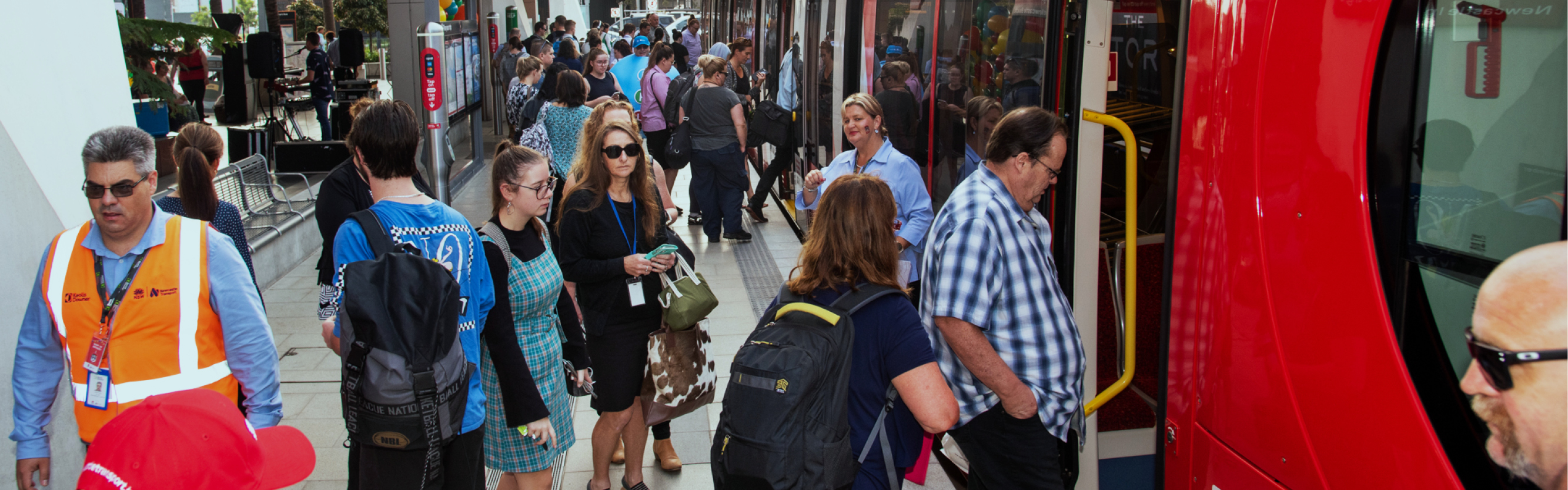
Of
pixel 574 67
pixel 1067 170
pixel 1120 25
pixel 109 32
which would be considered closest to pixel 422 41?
pixel 574 67

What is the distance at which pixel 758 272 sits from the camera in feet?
25.9

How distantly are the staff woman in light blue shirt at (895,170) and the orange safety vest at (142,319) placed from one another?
269 centimetres

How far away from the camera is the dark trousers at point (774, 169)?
9.37 meters

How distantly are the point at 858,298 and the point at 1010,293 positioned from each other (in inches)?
20.9

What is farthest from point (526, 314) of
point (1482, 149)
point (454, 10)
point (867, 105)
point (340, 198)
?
point (454, 10)

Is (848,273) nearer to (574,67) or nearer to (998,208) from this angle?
(998,208)

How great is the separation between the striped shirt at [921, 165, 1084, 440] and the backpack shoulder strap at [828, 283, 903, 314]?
31cm

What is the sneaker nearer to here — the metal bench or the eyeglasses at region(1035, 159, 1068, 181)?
the metal bench

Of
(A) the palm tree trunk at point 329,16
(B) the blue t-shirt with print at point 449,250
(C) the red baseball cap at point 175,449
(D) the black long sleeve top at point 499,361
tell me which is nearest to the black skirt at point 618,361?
(D) the black long sleeve top at point 499,361

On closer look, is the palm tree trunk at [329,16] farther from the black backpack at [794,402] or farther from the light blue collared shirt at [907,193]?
the black backpack at [794,402]

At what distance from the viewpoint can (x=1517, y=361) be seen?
108 cm

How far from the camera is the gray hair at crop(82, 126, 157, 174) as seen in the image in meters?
2.48

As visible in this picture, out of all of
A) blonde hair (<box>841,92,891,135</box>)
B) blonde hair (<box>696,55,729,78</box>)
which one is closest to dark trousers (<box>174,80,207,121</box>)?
blonde hair (<box>696,55,729,78</box>)

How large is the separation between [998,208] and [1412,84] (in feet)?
3.42
